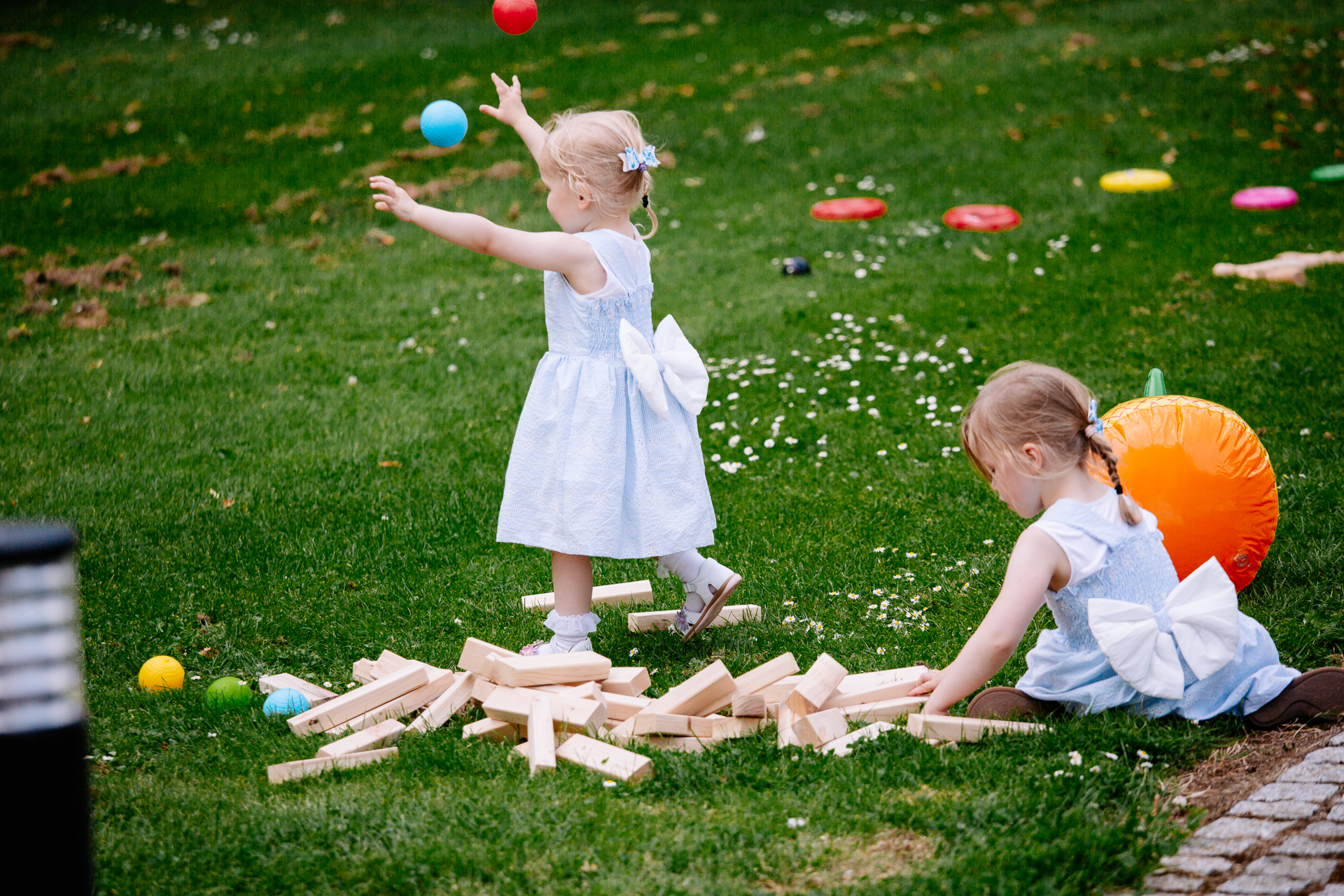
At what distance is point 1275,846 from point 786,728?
54.2 inches

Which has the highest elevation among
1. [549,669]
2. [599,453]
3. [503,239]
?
[503,239]

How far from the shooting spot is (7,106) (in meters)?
14.1

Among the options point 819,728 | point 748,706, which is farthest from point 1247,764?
point 748,706

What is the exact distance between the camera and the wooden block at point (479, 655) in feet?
12.9

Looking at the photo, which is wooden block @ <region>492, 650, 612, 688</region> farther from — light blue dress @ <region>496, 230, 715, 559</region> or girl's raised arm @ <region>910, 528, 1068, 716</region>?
girl's raised arm @ <region>910, 528, 1068, 716</region>

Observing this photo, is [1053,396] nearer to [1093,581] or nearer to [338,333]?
[1093,581]

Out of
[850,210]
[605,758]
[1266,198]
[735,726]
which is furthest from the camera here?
[850,210]

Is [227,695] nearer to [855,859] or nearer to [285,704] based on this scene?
[285,704]

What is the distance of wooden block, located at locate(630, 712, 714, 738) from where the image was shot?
12.0ft

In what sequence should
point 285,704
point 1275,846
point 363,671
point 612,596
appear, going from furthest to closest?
point 612,596, point 363,671, point 285,704, point 1275,846

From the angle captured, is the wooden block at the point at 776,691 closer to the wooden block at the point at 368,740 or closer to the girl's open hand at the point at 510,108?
the wooden block at the point at 368,740

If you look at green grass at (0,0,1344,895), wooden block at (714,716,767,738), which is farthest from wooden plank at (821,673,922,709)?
green grass at (0,0,1344,895)

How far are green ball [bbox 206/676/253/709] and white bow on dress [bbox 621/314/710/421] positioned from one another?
1.79m

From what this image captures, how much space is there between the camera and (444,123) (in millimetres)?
4547
